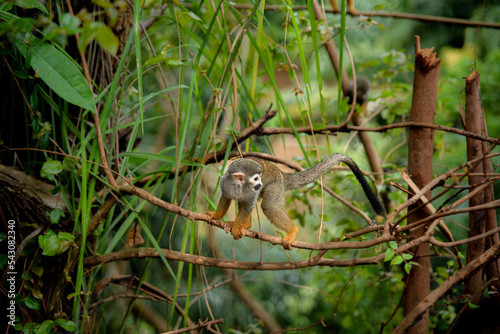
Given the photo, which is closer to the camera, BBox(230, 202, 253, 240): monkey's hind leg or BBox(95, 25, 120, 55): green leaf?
BBox(95, 25, 120, 55): green leaf

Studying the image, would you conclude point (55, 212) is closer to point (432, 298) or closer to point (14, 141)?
point (14, 141)

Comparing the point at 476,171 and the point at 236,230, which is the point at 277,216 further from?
the point at 476,171

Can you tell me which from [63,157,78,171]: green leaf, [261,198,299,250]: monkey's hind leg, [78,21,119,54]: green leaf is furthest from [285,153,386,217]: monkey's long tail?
[78,21,119,54]: green leaf

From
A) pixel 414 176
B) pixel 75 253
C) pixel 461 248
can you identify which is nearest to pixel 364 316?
pixel 461 248

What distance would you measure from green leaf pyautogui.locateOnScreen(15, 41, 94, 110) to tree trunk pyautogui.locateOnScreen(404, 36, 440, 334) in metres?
1.40

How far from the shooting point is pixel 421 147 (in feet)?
5.84

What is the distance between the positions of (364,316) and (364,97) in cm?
235

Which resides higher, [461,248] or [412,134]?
[412,134]

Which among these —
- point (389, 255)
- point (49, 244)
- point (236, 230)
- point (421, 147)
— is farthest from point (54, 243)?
point (421, 147)

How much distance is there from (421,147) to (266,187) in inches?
29.0

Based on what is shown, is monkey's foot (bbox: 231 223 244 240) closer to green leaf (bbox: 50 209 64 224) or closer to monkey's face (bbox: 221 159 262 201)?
monkey's face (bbox: 221 159 262 201)

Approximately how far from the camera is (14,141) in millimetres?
1645

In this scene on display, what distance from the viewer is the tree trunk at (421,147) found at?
1.73 m

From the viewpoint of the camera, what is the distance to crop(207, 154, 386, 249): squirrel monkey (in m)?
1.63
